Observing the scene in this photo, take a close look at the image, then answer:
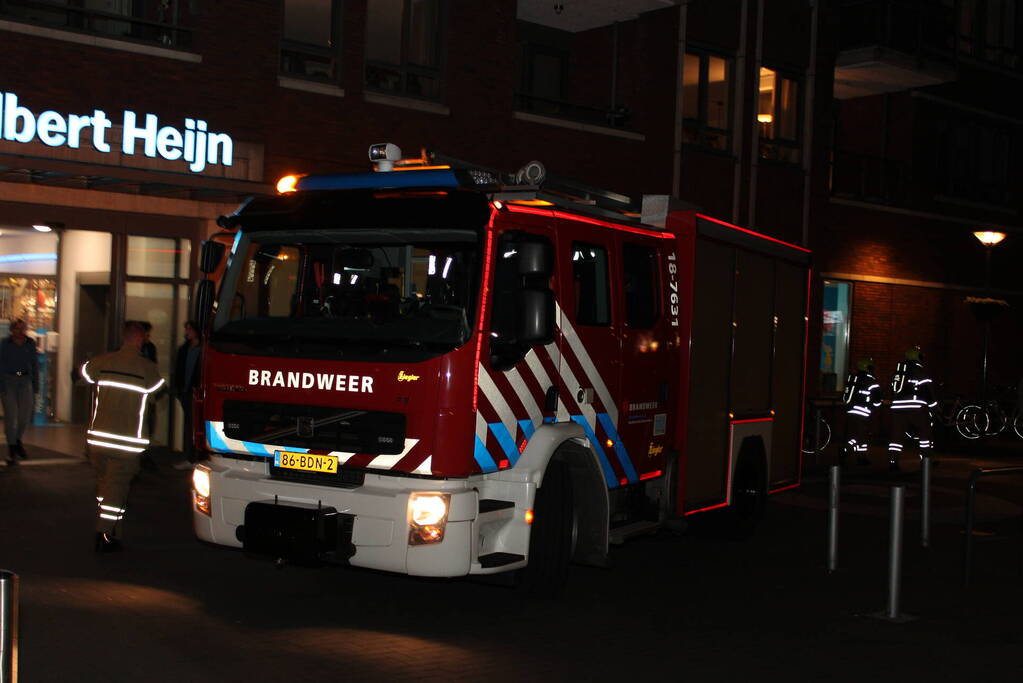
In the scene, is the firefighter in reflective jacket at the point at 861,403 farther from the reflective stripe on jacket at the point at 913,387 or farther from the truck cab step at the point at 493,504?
the truck cab step at the point at 493,504

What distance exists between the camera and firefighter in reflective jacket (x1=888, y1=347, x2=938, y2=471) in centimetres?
1889

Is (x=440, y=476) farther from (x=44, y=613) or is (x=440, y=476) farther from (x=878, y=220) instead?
(x=878, y=220)

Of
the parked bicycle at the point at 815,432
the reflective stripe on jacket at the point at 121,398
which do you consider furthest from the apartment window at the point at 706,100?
the reflective stripe on jacket at the point at 121,398

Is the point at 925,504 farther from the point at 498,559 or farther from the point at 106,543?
the point at 106,543

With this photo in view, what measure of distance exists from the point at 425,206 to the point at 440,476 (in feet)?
5.58

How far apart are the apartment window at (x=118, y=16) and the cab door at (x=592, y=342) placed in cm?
952

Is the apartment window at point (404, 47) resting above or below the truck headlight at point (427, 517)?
above

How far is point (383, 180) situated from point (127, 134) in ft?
26.8

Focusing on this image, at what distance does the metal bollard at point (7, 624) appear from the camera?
14.0 ft

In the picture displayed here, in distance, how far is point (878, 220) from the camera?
27.6 meters

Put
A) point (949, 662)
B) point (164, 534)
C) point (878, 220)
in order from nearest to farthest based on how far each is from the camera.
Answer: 1. point (949, 662)
2. point (164, 534)
3. point (878, 220)

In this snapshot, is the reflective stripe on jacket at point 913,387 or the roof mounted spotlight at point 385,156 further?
the reflective stripe on jacket at point 913,387

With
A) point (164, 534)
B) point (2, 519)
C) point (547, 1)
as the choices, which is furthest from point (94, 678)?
point (547, 1)

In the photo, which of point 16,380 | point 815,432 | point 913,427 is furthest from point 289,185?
point 815,432
